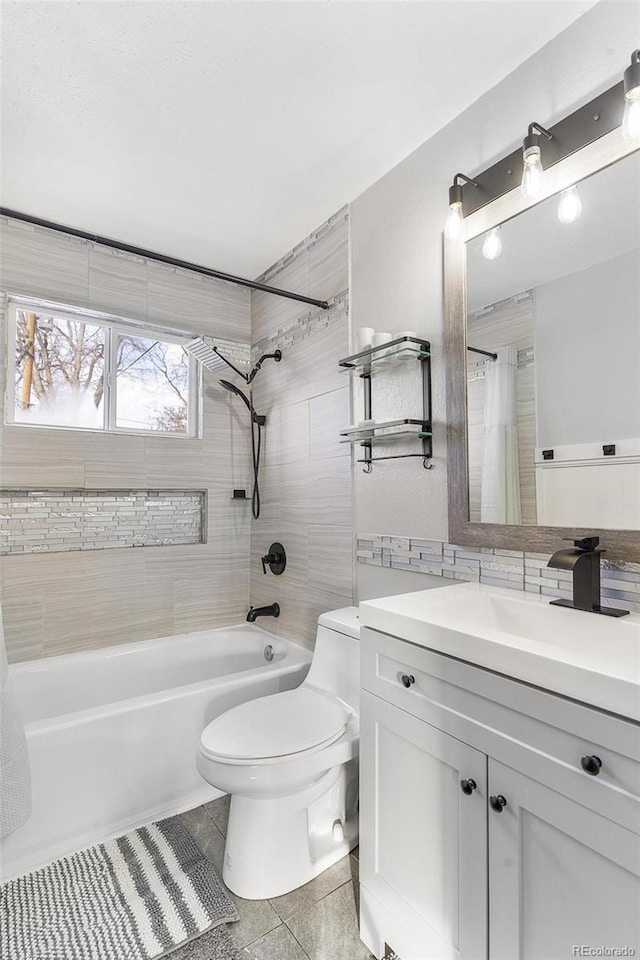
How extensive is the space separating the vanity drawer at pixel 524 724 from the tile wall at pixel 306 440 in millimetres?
998

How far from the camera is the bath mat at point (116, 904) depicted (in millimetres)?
1306

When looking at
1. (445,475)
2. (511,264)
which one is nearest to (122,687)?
(445,475)

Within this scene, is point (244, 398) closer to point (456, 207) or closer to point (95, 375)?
point (95, 375)

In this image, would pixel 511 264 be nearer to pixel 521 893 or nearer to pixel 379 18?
pixel 379 18

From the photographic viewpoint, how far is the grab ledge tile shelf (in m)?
1.74

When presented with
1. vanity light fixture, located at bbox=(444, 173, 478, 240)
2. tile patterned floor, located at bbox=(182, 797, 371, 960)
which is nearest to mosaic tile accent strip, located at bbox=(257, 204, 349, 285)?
vanity light fixture, located at bbox=(444, 173, 478, 240)

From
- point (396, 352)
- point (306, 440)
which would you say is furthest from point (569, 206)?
point (306, 440)

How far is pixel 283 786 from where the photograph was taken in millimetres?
1403

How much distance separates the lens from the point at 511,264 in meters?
1.50

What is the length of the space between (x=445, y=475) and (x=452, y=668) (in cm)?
81

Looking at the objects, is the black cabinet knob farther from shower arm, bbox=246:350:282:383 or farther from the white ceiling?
shower arm, bbox=246:350:282:383

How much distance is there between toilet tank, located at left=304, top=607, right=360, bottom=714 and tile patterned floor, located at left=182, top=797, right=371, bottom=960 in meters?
0.51

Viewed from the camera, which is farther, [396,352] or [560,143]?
[396,352]

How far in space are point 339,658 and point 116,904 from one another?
38.8 inches
